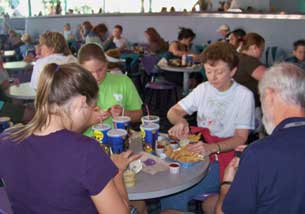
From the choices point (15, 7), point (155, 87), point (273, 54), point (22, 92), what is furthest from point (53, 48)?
point (15, 7)

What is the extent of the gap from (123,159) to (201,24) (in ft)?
25.2

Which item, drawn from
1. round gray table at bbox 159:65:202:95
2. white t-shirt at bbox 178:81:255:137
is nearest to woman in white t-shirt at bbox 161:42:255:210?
white t-shirt at bbox 178:81:255:137

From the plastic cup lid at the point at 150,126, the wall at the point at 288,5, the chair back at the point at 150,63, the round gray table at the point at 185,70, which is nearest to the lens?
the plastic cup lid at the point at 150,126

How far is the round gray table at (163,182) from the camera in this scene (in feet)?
5.66

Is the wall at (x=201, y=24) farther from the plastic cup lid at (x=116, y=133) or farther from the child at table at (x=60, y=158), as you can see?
the child at table at (x=60, y=158)

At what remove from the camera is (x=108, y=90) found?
2.68m

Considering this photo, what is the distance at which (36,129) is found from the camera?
4.49ft

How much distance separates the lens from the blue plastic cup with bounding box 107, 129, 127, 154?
1.93 meters

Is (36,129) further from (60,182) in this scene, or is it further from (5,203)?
(5,203)

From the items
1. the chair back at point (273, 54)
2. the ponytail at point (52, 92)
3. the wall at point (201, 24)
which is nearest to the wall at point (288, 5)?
the wall at point (201, 24)

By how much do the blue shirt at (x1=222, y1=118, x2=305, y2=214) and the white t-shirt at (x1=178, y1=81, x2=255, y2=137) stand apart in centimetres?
107

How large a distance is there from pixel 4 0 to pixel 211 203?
1422 cm

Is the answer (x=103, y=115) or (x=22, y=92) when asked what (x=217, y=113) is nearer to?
(x=103, y=115)

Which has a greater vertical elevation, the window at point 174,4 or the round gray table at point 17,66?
the window at point 174,4
